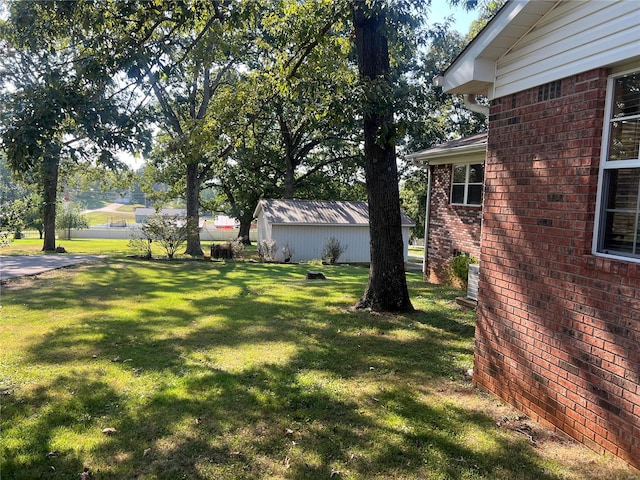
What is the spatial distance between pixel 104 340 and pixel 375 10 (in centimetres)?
660

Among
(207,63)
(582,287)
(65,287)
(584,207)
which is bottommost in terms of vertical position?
(65,287)

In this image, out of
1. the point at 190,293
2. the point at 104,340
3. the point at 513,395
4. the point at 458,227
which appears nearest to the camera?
the point at 513,395

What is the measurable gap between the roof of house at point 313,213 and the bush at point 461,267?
11743mm

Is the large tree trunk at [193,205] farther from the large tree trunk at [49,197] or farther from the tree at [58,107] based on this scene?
the tree at [58,107]

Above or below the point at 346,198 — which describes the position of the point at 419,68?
above

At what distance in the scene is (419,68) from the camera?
2588 cm

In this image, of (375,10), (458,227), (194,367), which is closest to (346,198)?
(458,227)

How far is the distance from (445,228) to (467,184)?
5.35 feet

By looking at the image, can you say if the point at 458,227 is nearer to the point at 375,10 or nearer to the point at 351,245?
the point at 375,10

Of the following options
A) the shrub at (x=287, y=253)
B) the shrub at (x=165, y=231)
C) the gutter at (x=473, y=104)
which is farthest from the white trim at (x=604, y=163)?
the shrub at (x=287, y=253)

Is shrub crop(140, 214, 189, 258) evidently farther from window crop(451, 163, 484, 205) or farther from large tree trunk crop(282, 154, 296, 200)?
window crop(451, 163, 484, 205)

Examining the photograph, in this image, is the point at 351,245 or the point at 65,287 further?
the point at 351,245

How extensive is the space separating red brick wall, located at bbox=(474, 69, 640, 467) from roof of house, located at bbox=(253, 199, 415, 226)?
1907cm

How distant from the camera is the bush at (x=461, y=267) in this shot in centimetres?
1135
